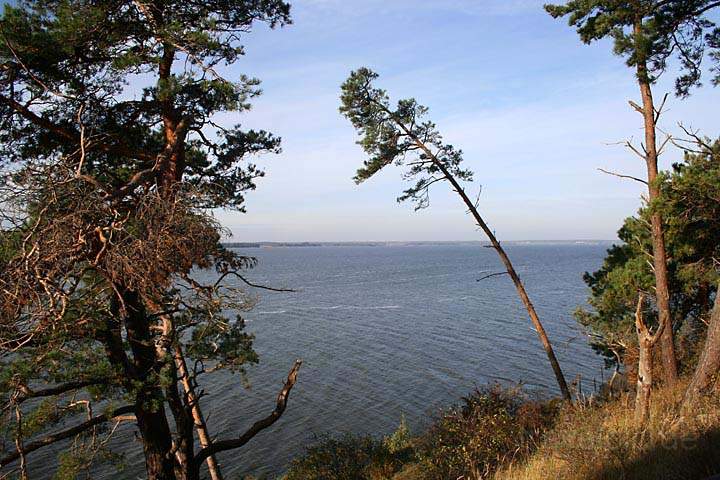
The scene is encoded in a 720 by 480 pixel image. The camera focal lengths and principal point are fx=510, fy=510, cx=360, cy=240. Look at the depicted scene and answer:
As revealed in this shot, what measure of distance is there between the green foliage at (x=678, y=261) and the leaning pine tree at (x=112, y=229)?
774cm

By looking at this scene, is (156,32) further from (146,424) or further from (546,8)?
(546,8)

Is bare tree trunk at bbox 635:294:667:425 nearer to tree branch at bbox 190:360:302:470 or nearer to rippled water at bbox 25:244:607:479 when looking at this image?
tree branch at bbox 190:360:302:470

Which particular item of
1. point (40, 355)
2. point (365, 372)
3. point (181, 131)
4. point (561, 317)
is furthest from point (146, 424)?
point (561, 317)

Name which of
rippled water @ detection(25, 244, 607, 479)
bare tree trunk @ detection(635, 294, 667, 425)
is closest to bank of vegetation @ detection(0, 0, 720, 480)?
bare tree trunk @ detection(635, 294, 667, 425)

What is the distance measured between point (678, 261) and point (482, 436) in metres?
8.03

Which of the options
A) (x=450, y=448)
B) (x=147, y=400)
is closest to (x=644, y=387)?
(x=450, y=448)

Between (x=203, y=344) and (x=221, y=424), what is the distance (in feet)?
38.9

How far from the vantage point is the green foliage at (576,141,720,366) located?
10.6m

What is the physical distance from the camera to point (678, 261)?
14.1 meters

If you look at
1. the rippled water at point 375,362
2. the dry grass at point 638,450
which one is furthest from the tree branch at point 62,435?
the rippled water at point 375,362

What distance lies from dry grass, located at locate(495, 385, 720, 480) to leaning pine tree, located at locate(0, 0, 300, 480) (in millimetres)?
4449

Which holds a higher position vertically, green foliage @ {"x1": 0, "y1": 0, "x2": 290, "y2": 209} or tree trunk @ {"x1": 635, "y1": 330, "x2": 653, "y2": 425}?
green foliage @ {"x1": 0, "y1": 0, "x2": 290, "y2": 209}

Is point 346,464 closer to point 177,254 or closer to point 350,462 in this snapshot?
point 350,462

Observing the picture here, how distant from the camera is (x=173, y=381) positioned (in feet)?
24.7
